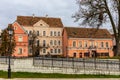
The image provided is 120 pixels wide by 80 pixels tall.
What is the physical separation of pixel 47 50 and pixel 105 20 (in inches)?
1995

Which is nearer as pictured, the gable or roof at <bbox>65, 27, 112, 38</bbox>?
roof at <bbox>65, 27, 112, 38</bbox>

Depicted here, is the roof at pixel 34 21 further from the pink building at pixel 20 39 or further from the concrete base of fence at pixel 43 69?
the concrete base of fence at pixel 43 69

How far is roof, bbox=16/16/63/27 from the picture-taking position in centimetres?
9060

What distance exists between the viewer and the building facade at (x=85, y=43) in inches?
3575

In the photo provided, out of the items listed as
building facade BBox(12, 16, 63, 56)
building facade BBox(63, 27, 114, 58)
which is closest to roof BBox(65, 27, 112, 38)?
building facade BBox(63, 27, 114, 58)

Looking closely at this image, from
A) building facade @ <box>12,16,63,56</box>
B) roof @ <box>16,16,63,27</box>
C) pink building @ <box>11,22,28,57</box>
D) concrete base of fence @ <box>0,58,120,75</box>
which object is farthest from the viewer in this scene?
building facade @ <box>12,16,63,56</box>

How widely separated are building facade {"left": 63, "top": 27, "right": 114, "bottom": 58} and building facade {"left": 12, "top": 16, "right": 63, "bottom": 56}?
2538 millimetres

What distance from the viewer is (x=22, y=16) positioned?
92750 millimetres

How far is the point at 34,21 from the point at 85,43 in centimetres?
1663

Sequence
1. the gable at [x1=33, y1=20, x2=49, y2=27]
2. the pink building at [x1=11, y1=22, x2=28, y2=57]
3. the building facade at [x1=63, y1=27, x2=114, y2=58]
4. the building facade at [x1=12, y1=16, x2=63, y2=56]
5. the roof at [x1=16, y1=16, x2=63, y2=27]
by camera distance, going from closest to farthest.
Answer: the pink building at [x1=11, y1=22, x2=28, y2=57], the roof at [x1=16, y1=16, x2=63, y2=27], the building facade at [x1=63, y1=27, x2=114, y2=58], the building facade at [x1=12, y1=16, x2=63, y2=56], the gable at [x1=33, y1=20, x2=49, y2=27]

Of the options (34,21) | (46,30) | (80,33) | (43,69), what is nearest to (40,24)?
(34,21)

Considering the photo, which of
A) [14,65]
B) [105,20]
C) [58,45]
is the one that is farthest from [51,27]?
[14,65]

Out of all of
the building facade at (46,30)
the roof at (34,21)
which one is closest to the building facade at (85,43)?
the building facade at (46,30)

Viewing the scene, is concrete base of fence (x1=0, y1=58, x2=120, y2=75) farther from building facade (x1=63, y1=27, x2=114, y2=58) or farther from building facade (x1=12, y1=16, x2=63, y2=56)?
building facade (x1=12, y1=16, x2=63, y2=56)
